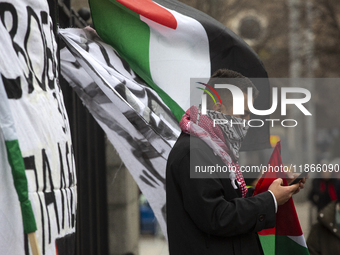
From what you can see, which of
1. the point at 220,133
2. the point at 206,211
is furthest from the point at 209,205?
the point at 220,133

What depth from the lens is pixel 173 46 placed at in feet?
12.2

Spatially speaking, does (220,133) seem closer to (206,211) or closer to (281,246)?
(206,211)

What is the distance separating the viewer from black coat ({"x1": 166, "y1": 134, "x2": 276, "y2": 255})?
7.70 feet

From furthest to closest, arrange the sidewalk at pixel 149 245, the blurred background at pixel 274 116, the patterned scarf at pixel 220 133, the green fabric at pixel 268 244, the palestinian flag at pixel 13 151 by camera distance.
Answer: the sidewalk at pixel 149 245
the blurred background at pixel 274 116
the green fabric at pixel 268 244
the patterned scarf at pixel 220 133
the palestinian flag at pixel 13 151

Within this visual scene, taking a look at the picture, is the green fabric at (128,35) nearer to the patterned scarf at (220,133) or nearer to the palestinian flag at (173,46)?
the palestinian flag at (173,46)

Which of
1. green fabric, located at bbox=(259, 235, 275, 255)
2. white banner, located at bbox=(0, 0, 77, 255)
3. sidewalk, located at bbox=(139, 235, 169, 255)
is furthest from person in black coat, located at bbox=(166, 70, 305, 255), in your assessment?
sidewalk, located at bbox=(139, 235, 169, 255)

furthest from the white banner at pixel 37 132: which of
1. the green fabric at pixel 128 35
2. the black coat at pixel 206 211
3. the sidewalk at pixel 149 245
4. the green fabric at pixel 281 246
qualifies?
the sidewalk at pixel 149 245

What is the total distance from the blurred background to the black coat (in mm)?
1098

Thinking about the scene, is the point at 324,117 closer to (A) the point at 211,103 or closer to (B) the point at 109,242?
(B) the point at 109,242

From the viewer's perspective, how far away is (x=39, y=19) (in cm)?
237

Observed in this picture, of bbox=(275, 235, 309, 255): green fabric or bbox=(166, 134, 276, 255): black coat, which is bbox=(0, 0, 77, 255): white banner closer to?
bbox=(166, 134, 276, 255): black coat

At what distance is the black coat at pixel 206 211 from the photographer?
235 centimetres

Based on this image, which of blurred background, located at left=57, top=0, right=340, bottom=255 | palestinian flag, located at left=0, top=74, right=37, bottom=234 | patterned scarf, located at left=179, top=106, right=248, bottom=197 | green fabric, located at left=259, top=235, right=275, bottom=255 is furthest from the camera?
blurred background, located at left=57, top=0, right=340, bottom=255

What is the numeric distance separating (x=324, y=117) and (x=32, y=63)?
83.5 feet
